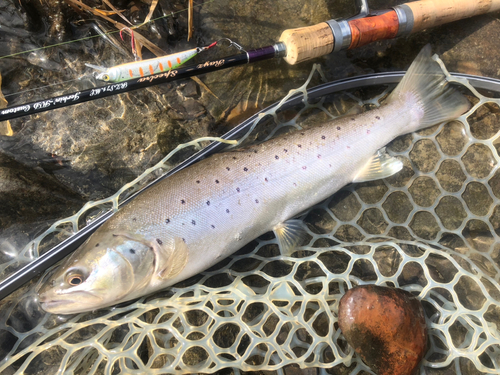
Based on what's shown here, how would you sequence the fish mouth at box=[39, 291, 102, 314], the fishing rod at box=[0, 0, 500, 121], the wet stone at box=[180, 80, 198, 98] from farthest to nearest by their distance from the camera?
the wet stone at box=[180, 80, 198, 98]
the fishing rod at box=[0, 0, 500, 121]
the fish mouth at box=[39, 291, 102, 314]

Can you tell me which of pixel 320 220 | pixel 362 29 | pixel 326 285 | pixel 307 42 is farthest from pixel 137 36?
pixel 326 285

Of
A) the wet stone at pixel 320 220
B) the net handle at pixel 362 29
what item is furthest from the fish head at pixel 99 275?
the net handle at pixel 362 29

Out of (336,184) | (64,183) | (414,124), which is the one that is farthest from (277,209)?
(64,183)

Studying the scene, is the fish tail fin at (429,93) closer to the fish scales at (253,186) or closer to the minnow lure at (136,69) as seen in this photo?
the fish scales at (253,186)

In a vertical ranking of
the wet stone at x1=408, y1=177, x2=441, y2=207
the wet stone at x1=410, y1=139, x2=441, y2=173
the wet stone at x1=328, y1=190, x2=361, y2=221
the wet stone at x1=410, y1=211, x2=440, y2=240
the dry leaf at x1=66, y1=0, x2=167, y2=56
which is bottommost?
the wet stone at x1=410, y1=211, x2=440, y2=240

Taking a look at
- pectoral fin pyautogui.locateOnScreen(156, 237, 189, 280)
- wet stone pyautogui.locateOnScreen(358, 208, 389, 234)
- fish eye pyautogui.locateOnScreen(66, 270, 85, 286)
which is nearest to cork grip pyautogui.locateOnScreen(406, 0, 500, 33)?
wet stone pyautogui.locateOnScreen(358, 208, 389, 234)

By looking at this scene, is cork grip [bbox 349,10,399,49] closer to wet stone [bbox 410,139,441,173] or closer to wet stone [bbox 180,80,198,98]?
wet stone [bbox 410,139,441,173]

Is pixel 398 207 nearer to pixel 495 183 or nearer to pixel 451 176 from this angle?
pixel 451 176
